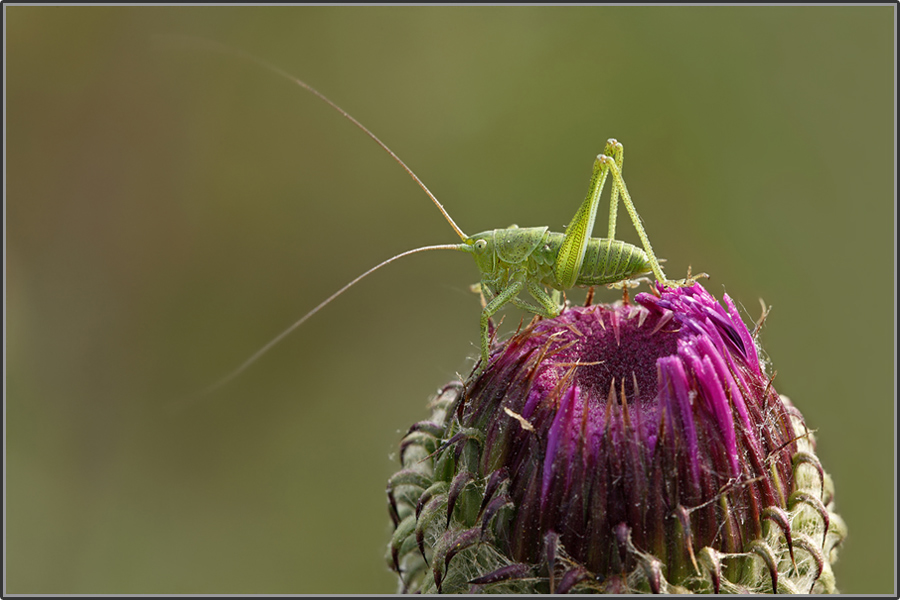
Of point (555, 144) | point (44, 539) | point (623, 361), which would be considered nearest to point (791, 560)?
point (623, 361)

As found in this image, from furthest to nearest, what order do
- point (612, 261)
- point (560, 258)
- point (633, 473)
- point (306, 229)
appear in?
1. point (306, 229)
2. point (560, 258)
3. point (612, 261)
4. point (633, 473)

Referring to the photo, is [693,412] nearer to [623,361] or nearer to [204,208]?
[623,361]

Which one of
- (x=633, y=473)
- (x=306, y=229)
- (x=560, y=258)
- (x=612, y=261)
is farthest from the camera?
(x=306, y=229)

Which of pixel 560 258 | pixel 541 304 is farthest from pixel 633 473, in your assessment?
pixel 560 258

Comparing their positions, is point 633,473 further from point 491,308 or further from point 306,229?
point 306,229

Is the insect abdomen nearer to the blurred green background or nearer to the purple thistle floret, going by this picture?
the purple thistle floret

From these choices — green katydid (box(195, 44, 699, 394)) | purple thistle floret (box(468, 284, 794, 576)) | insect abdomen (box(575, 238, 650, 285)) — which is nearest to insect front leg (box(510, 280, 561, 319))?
green katydid (box(195, 44, 699, 394))

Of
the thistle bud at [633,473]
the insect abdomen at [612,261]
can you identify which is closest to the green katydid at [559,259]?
the insect abdomen at [612,261]
